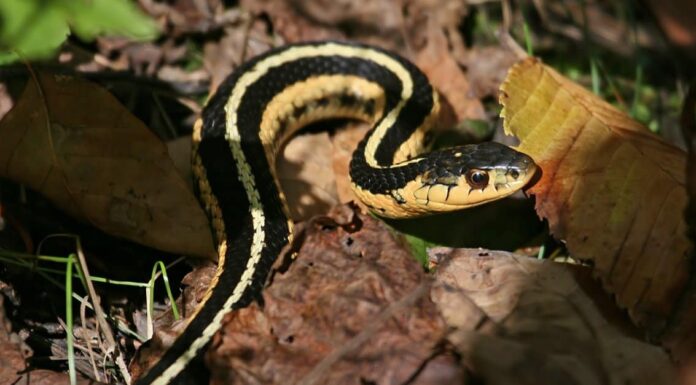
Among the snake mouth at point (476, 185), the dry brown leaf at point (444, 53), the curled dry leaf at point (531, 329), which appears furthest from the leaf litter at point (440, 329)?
the dry brown leaf at point (444, 53)

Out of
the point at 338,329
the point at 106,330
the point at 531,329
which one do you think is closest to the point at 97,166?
the point at 106,330

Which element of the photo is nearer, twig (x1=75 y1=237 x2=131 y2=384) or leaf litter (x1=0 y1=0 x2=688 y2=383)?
leaf litter (x1=0 y1=0 x2=688 y2=383)

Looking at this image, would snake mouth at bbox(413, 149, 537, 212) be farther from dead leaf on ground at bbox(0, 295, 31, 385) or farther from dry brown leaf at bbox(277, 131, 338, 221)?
dead leaf on ground at bbox(0, 295, 31, 385)

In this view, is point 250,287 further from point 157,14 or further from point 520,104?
point 157,14

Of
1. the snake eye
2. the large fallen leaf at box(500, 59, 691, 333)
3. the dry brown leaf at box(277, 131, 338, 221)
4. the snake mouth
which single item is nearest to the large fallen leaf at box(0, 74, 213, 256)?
the dry brown leaf at box(277, 131, 338, 221)

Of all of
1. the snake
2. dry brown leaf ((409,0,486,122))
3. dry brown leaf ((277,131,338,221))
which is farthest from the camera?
dry brown leaf ((409,0,486,122))

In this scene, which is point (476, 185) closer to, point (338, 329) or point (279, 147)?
point (338, 329)

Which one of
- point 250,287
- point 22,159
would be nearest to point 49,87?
point 22,159

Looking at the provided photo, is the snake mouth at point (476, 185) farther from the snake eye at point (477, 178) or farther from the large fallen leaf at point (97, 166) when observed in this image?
the large fallen leaf at point (97, 166)
